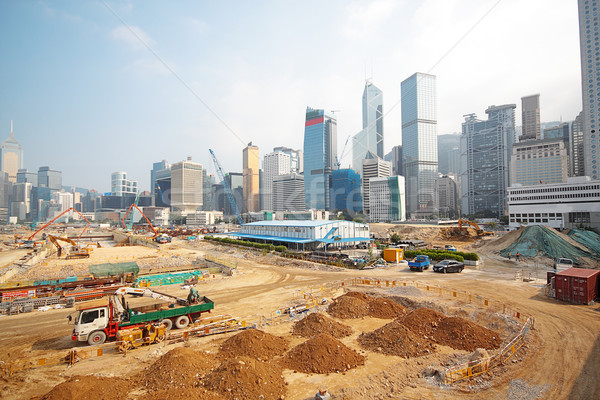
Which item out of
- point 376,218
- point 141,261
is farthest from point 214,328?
point 376,218

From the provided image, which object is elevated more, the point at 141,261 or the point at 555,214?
the point at 555,214

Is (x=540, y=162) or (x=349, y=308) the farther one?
(x=540, y=162)

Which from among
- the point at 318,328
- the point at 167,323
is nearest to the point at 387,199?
the point at 318,328

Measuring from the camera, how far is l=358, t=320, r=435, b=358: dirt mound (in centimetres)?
1413

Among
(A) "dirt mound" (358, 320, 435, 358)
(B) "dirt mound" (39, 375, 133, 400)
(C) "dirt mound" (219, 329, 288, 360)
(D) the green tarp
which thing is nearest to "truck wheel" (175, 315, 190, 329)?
(C) "dirt mound" (219, 329, 288, 360)

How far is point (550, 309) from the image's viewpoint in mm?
20484

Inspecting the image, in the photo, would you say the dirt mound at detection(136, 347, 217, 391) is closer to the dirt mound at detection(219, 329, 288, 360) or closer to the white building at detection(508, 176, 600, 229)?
the dirt mound at detection(219, 329, 288, 360)

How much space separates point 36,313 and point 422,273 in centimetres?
3595

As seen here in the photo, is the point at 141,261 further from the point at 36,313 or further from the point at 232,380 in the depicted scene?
the point at 232,380

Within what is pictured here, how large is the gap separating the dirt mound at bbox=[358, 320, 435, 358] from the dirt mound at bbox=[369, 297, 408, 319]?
394 cm

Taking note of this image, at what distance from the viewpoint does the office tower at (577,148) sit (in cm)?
18125

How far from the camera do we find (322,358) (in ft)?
42.7

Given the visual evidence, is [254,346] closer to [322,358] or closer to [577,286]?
[322,358]

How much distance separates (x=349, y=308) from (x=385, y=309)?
2.43m
